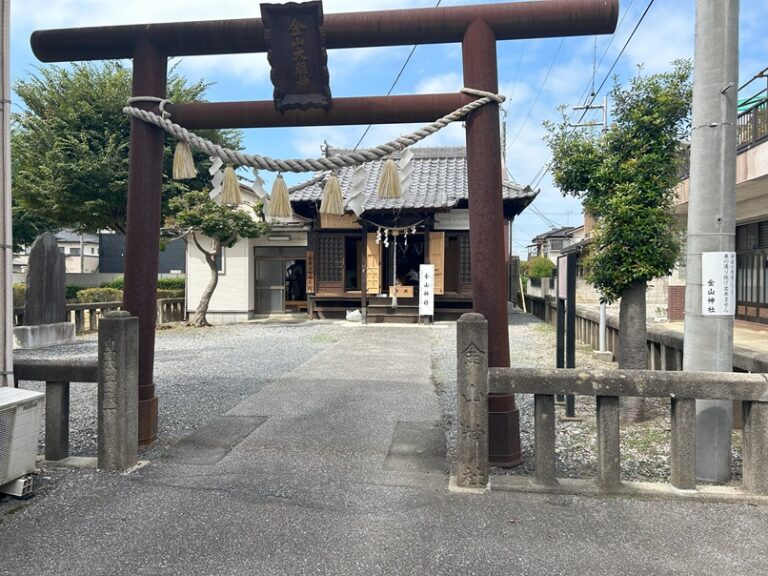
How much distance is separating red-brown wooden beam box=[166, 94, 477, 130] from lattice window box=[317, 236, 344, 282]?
39.6 feet

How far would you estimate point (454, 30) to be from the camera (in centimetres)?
436

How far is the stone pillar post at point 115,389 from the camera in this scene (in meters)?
4.02

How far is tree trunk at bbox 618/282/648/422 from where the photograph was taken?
5621mm

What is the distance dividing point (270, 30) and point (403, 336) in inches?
370

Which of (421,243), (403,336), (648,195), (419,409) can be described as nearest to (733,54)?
(648,195)

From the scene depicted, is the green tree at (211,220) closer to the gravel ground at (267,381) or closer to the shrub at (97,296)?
the gravel ground at (267,381)

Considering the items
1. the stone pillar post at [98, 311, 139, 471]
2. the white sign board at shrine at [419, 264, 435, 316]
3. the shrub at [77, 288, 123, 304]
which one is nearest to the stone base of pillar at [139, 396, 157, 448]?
the stone pillar post at [98, 311, 139, 471]

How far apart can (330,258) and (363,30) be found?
12.7 m

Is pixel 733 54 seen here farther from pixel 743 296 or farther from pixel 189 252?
pixel 189 252

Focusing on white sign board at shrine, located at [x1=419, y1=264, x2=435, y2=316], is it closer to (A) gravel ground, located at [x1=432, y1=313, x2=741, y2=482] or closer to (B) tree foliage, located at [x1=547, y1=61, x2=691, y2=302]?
(A) gravel ground, located at [x1=432, y1=313, x2=741, y2=482]

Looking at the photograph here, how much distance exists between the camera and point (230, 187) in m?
5.14

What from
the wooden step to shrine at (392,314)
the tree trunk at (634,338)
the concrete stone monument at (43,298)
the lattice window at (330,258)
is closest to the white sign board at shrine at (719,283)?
the tree trunk at (634,338)

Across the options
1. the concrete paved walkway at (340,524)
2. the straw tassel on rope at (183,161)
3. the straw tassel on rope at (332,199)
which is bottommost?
the concrete paved walkway at (340,524)

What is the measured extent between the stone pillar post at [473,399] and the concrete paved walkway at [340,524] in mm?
200
